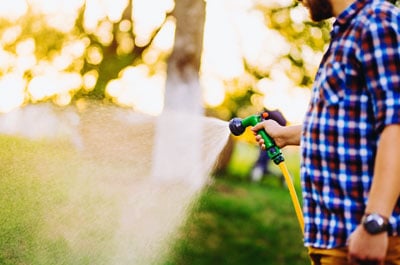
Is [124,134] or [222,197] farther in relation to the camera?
[222,197]

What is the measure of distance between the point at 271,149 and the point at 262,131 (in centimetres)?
8

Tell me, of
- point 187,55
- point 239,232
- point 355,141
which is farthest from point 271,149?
point 239,232

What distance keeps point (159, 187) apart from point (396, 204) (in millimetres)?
6281

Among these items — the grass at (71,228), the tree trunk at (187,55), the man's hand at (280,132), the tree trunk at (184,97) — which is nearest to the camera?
the man's hand at (280,132)

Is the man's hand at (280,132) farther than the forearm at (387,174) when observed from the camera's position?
Yes

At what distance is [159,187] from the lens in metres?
8.16

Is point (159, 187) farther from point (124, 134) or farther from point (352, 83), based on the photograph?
point (352, 83)

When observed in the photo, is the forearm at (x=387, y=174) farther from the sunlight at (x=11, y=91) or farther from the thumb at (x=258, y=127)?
the sunlight at (x=11, y=91)

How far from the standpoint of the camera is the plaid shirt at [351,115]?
1900 millimetres

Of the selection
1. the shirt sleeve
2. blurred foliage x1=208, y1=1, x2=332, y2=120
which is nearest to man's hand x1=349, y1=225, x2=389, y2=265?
the shirt sleeve

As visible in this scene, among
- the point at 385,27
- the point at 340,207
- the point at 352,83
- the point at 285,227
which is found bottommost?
the point at 285,227

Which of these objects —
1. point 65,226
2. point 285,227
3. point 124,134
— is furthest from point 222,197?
point 65,226

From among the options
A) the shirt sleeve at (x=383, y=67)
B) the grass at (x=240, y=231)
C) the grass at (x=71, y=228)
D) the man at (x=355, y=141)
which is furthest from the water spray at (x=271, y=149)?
the grass at (x=240, y=231)

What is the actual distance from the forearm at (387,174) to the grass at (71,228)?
11.9ft
